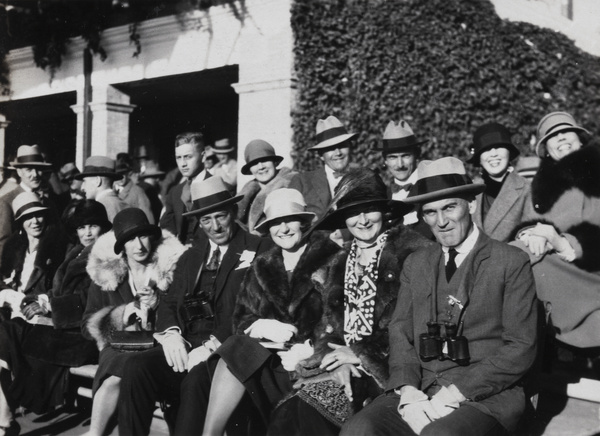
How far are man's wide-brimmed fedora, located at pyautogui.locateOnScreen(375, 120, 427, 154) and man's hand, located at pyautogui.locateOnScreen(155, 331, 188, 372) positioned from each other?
213 centimetres

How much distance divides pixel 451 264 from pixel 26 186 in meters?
5.71

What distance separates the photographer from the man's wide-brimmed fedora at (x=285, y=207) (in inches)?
170

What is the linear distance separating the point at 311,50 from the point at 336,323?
4999mm

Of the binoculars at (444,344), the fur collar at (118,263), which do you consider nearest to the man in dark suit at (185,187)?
the fur collar at (118,263)

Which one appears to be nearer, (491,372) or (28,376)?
(491,372)

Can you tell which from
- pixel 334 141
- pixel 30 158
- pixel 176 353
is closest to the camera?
pixel 176 353

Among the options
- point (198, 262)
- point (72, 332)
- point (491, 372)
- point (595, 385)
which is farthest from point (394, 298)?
point (72, 332)

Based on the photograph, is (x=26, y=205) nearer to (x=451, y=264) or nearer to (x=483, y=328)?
(x=451, y=264)

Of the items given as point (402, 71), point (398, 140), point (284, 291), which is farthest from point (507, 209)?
point (402, 71)

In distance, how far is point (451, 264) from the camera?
3490 millimetres

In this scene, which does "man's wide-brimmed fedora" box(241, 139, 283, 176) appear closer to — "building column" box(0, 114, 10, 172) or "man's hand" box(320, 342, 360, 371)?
"man's hand" box(320, 342, 360, 371)

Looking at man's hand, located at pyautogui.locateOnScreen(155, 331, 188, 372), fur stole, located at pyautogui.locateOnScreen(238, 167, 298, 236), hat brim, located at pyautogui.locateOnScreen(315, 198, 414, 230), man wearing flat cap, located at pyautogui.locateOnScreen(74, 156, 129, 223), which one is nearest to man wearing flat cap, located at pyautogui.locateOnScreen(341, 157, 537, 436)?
hat brim, located at pyautogui.locateOnScreen(315, 198, 414, 230)

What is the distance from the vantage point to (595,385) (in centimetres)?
384

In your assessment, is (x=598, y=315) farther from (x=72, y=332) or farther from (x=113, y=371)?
(x=72, y=332)
